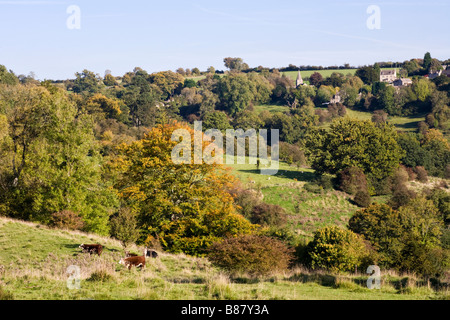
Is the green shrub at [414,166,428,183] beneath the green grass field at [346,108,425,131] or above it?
beneath

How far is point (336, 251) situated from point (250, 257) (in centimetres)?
911

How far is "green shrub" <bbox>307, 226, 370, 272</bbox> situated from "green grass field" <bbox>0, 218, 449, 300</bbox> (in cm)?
591

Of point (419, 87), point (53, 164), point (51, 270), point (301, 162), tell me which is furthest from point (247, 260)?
point (419, 87)

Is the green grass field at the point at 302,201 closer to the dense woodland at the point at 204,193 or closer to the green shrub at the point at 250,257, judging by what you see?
the dense woodland at the point at 204,193

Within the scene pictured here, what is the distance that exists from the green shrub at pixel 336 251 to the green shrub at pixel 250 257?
20.0 ft

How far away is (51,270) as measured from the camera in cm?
1661

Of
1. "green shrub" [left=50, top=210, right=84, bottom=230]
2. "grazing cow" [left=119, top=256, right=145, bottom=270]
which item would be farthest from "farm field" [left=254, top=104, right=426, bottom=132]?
"grazing cow" [left=119, top=256, right=145, bottom=270]

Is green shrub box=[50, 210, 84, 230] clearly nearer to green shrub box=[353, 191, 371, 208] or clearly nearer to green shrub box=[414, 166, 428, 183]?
green shrub box=[353, 191, 371, 208]

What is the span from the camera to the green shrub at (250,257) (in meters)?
18.6

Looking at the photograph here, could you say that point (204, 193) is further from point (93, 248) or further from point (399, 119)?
point (399, 119)

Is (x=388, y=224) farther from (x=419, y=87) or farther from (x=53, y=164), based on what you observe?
(x=419, y=87)

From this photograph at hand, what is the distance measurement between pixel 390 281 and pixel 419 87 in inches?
5731

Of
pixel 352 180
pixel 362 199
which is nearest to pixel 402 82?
Answer: pixel 352 180

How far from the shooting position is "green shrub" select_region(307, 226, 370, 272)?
24.5 meters
